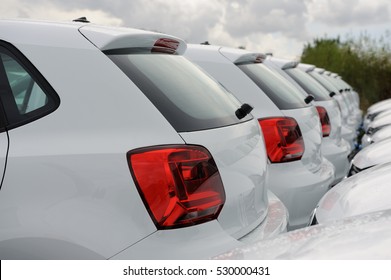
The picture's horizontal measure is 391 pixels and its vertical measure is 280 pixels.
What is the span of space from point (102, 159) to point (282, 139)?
7.59 feet

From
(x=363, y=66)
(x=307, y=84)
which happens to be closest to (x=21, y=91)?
(x=307, y=84)

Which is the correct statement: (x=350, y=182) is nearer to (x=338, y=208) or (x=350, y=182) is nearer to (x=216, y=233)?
(x=338, y=208)

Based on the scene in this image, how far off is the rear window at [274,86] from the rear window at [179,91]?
161cm

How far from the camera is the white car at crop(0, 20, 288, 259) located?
99.2 inches

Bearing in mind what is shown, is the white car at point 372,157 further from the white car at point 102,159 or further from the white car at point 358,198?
the white car at point 102,159

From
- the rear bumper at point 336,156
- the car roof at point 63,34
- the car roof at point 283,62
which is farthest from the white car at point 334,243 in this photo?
the car roof at point 283,62

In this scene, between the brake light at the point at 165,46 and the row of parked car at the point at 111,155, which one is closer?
the row of parked car at the point at 111,155

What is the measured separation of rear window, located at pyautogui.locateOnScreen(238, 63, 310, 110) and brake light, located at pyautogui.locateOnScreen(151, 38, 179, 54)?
175 centimetres

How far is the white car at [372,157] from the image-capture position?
17.5ft

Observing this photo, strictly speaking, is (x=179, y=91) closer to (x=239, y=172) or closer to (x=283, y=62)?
(x=239, y=172)

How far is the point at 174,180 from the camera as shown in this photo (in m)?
2.57

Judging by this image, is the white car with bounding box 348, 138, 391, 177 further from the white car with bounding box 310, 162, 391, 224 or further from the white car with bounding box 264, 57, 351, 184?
the white car with bounding box 310, 162, 391, 224

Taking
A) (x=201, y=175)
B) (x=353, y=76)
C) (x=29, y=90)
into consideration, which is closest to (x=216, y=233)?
(x=201, y=175)

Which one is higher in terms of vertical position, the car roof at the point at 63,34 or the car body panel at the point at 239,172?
the car roof at the point at 63,34
